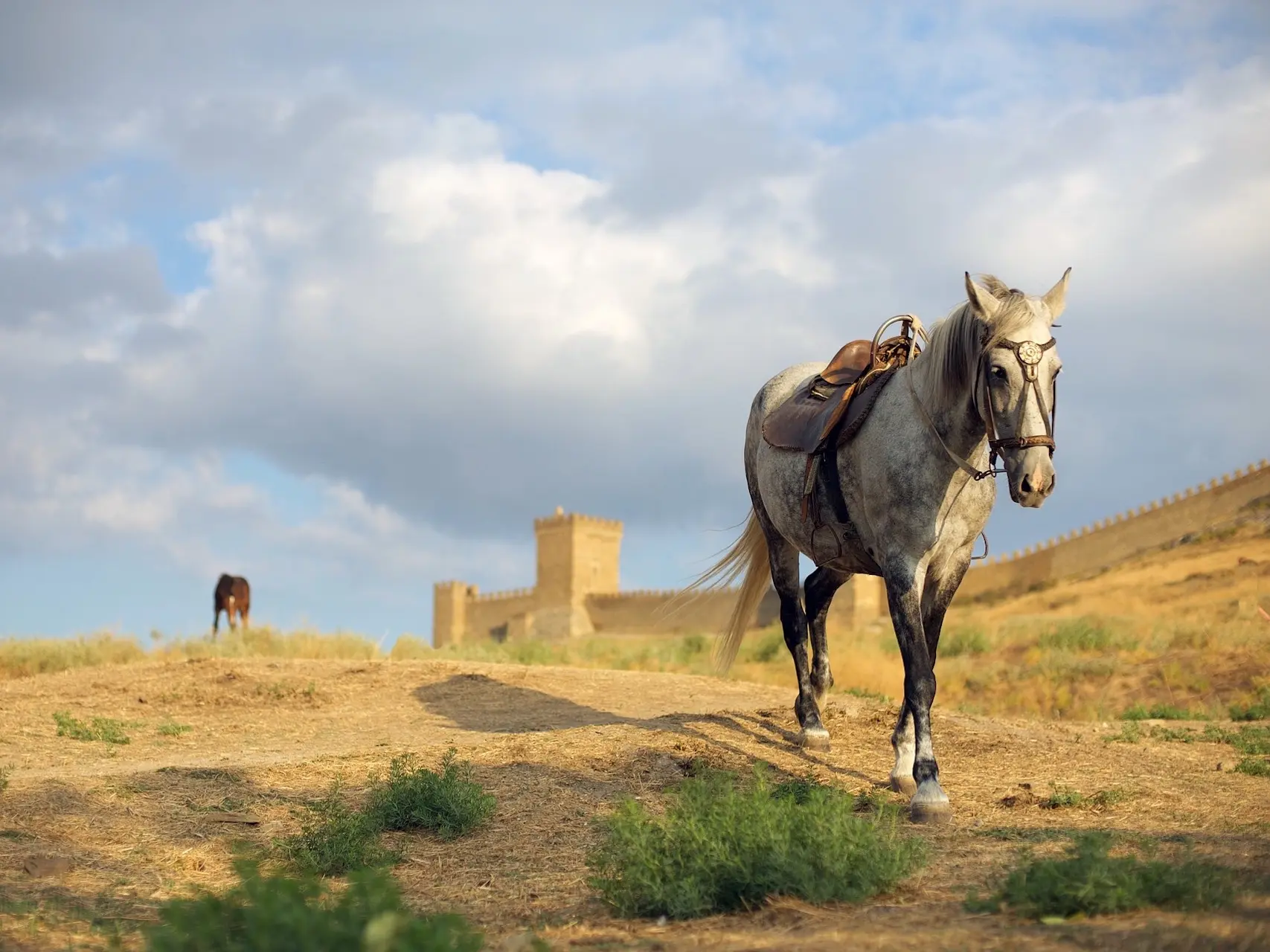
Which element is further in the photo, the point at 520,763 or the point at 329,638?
the point at 329,638

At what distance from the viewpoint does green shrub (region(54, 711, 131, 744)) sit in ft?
33.3

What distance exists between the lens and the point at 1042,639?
69.1 ft

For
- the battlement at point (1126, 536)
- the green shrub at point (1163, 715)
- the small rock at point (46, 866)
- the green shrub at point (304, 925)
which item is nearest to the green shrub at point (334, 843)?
the small rock at point (46, 866)

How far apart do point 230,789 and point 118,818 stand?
0.78 m

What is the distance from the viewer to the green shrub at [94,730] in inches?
400

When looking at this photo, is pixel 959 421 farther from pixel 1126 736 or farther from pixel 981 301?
pixel 1126 736

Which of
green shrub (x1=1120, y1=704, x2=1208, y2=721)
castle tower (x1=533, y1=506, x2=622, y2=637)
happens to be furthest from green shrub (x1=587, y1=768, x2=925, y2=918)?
castle tower (x1=533, y1=506, x2=622, y2=637)

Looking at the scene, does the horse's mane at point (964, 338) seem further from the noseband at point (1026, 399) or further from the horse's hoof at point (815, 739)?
the horse's hoof at point (815, 739)

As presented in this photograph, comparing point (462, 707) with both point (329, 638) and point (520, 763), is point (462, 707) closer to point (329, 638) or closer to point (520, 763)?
point (520, 763)

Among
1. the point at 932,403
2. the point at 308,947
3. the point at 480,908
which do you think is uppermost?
the point at 932,403

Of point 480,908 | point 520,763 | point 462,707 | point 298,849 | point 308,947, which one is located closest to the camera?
point 308,947

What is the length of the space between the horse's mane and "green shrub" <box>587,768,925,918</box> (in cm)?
254

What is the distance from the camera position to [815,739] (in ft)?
27.8

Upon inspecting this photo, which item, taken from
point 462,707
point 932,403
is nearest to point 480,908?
point 932,403
